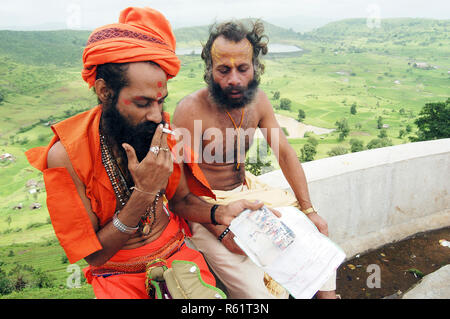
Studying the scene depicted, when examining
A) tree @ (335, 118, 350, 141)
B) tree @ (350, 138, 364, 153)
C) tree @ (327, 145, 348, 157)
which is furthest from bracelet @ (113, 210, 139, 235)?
tree @ (335, 118, 350, 141)

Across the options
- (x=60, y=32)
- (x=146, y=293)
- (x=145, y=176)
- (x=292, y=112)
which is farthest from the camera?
(x=60, y=32)

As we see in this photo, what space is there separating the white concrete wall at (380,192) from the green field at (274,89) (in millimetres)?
14048

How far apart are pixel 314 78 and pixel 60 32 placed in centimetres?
6083

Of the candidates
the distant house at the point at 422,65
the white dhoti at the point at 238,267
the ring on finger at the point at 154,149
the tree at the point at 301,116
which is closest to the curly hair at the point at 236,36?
the white dhoti at the point at 238,267

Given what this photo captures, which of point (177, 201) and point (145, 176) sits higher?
point (145, 176)

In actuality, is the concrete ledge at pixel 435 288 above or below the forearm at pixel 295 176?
below

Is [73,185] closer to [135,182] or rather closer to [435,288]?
[135,182]

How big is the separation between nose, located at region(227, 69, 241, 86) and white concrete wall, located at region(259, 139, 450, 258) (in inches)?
43.3

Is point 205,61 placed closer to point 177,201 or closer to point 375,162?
point 177,201

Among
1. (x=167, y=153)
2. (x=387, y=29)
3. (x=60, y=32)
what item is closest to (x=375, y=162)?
(x=167, y=153)

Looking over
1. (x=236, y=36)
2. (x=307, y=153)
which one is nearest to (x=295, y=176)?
(x=236, y=36)

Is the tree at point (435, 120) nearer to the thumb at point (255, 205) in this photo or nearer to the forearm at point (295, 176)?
the forearm at point (295, 176)

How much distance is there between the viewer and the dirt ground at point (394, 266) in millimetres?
3172
